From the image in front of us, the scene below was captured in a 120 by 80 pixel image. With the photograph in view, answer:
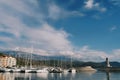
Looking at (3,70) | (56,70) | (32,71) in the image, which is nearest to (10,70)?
(3,70)

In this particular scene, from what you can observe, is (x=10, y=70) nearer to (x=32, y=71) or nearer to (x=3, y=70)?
(x=3, y=70)

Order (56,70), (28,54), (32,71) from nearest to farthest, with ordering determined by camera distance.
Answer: (32,71) → (28,54) → (56,70)

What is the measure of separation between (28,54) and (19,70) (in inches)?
601

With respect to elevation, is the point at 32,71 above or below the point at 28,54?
below

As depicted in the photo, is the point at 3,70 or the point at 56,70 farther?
the point at 56,70

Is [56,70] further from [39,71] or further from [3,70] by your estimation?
[3,70]

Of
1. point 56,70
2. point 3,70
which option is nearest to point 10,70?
point 3,70

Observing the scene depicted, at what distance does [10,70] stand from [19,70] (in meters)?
6.96

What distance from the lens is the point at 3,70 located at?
155250 mm

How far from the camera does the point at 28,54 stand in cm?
16362

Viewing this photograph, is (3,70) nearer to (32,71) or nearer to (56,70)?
(32,71)

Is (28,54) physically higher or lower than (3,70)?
higher

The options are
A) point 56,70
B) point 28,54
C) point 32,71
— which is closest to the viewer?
point 32,71

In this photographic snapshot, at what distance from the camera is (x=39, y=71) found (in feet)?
512
